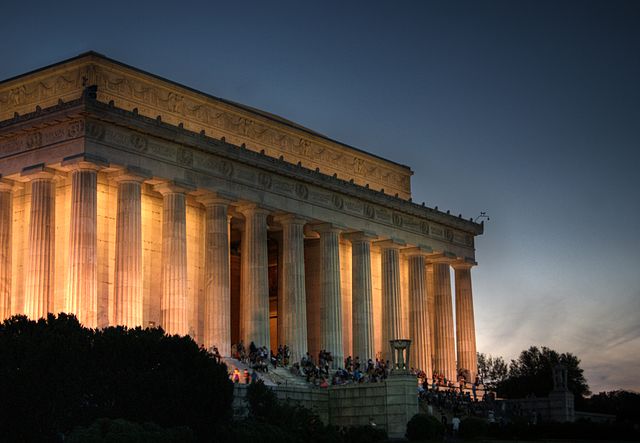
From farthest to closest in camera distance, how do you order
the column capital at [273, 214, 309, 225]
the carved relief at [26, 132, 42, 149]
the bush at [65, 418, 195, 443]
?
the column capital at [273, 214, 309, 225] < the carved relief at [26, 132, 42, 149] < the bush at [65, 418, 195, 443]

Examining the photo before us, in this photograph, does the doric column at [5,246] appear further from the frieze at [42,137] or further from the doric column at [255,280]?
the doric column at [255,280]

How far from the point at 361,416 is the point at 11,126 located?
980 inches

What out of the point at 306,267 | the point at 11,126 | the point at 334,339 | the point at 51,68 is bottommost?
the point at 334,339

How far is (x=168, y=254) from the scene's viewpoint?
65.4 m

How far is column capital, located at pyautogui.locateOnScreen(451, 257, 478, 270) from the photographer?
9156cm

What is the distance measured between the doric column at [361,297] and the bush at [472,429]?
20.3 meters

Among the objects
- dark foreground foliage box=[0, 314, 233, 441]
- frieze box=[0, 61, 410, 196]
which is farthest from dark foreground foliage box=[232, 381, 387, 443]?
frieze box=[0, 61, 410, 196]

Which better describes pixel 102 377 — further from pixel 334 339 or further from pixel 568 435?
pixel 334 339

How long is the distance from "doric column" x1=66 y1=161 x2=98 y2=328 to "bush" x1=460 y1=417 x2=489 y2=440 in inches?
790

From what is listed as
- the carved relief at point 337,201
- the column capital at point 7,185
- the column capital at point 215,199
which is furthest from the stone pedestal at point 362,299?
the column capital at point 7,185

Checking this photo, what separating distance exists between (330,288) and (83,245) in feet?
75.5

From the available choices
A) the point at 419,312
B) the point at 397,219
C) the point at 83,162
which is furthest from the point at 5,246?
the point at 419,312

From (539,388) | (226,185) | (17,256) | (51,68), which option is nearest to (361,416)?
(226,185)

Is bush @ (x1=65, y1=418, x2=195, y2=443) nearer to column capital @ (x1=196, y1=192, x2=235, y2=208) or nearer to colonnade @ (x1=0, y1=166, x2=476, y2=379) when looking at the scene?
colonnade @ (x1=0, y1=166, x2=476, y2=379)
